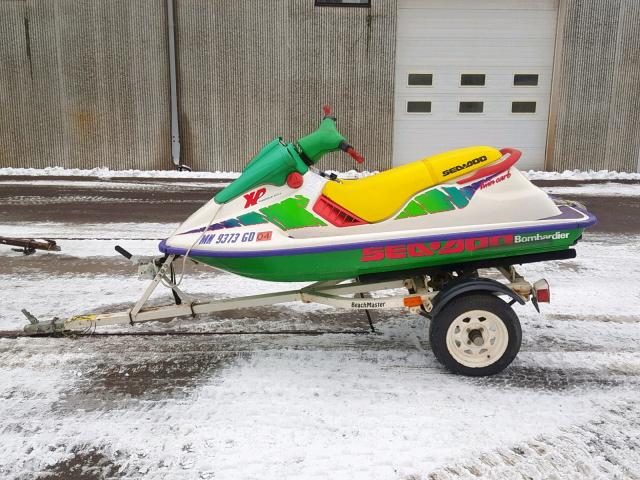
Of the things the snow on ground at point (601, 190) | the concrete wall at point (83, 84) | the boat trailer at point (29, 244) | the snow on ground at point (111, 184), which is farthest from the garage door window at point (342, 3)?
the boat trailer at point (29, 244)

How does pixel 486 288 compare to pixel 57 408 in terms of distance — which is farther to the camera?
pixel 486 288

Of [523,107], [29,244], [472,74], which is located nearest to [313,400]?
[29,244]

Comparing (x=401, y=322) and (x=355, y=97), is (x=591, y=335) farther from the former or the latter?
(x=355, y=97)

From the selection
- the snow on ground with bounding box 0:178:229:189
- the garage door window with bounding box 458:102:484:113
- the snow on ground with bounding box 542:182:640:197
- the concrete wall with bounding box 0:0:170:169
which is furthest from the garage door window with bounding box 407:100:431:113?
the concrete wall with bounding box 0:0:170:169

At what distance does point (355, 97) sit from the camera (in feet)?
44.2

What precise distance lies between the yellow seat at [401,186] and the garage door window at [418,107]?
10255mm

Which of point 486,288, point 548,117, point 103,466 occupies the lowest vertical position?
point 103,466

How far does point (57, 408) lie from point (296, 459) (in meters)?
1.53

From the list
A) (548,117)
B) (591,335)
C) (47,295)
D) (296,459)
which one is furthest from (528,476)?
(548,117)

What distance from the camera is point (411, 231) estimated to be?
3.69 metres

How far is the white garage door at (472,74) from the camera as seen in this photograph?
524 inches

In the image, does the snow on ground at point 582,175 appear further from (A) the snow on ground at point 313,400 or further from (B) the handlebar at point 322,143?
(B) the handlebar at point 322,143


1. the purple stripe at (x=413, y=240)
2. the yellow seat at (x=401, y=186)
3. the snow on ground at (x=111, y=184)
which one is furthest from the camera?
the snow on ground at (x=111, y=184)

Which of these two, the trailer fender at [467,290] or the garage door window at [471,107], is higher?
the garage door window at [471,107]
